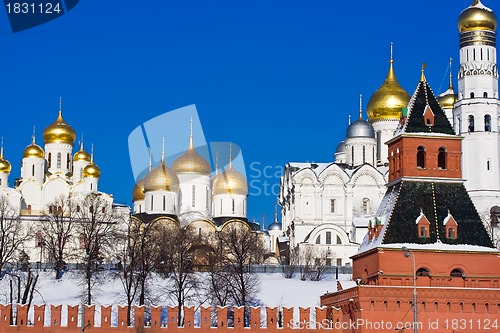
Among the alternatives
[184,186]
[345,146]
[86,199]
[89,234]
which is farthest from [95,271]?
[345,146]

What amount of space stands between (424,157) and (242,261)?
896 inches

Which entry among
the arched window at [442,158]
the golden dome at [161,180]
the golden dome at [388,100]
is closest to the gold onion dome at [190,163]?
the golden dome at [161,180]

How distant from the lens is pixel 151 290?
6538 cm

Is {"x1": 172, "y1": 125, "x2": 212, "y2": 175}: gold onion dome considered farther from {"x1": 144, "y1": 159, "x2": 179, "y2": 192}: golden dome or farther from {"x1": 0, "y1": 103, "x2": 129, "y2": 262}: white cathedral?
{"x1": 0, "y1": 103, "x2": 129, "y2": 262}: white cathedral

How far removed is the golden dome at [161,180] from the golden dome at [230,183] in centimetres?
397

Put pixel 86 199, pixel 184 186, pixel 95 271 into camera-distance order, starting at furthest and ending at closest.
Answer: pixel 184 186 → pixel 86 199 → pixel 95 271

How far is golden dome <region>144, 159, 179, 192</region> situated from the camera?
93875mm

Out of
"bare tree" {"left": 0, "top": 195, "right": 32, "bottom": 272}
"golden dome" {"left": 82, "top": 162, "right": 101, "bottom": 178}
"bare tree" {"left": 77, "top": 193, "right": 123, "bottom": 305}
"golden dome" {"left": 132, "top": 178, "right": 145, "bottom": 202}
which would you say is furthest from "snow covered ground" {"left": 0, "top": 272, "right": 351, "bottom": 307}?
"golden dome" {"left": 132, "top": 178, "right": 145, "bottom": 202}

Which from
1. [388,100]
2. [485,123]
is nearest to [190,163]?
[388,100]

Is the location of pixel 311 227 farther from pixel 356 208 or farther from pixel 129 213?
pixel 129 213

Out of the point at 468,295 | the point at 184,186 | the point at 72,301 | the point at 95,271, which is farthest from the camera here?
the point at 184,186

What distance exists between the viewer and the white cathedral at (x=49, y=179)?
92.2 meters

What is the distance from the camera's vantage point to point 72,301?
64.8 metres

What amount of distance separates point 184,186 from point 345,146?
14.8 m
